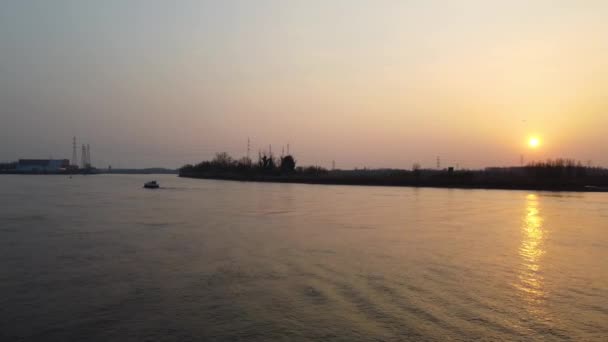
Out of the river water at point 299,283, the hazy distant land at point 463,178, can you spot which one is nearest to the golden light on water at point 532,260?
the river water at point 299,283

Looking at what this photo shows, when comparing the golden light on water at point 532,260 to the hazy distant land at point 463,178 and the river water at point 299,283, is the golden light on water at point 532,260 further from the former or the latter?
the hazy distant land at point 463,178

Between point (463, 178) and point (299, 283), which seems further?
point (463, 178)

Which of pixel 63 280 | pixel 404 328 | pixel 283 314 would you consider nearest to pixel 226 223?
pixel 63 280

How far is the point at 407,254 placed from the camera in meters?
15.8

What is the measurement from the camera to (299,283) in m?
11.8

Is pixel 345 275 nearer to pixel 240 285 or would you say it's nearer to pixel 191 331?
pixel 240 285

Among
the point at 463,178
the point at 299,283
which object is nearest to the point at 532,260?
the point at 299,283

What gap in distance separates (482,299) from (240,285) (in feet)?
18.9

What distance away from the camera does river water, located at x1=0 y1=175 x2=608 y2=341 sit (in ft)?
27.8

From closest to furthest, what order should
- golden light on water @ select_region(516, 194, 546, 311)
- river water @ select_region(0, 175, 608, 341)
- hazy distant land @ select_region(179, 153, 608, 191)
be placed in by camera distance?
1. river water @ select_region(0, 175, 608, 341)
2. golden light on water @ select_region(516, 194, 546, 311)
3. hazy distant land @ select_region(179, 153, 608, 191)

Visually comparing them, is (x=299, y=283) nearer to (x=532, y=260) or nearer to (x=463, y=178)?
(x=532, y=260)

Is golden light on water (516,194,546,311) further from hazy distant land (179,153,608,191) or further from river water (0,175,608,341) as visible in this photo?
hazy distant land (179,153,608,191)

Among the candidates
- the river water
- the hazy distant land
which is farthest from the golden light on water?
the hazy distant land

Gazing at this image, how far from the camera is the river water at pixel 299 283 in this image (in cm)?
846
